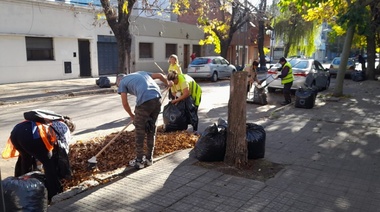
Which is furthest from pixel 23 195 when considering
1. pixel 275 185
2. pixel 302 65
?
pixel 302 65

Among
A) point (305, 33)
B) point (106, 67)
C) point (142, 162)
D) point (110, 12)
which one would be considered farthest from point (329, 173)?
point (305, 33)

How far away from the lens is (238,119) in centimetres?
473

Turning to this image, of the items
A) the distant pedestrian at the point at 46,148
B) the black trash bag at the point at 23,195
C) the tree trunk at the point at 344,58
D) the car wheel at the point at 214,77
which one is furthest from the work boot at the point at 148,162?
the car wheel at the point at 214,77

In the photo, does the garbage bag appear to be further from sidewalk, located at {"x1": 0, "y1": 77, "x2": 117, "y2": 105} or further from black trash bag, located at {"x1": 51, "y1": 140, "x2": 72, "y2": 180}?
sidewalk, located at {"x1": 0, "y1": 77, "x2": 117, "y2": 105}

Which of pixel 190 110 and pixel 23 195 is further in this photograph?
pixel 190 110

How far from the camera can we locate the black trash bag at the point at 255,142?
5.02 m

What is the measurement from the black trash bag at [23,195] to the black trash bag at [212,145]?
245 cm

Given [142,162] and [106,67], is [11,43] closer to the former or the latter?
[106,67]

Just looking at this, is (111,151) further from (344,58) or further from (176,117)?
(344,58)

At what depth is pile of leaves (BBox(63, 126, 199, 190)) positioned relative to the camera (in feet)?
15.2

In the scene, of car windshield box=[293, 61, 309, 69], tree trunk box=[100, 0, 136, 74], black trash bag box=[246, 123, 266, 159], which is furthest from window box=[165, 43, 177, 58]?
black trash bag box=[246, 123, 266, 159]

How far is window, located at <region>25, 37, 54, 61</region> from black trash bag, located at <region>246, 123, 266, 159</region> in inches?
607

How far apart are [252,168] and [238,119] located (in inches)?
28.4

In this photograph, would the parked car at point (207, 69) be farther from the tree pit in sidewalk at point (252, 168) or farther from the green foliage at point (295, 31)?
the green foliage at point (295, 31)
